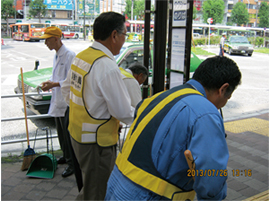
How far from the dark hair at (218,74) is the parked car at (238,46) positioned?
85.6 feet

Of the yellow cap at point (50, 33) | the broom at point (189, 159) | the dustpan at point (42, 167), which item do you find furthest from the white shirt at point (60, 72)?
the broom at point (189, 159)

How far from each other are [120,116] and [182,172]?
998 millimetres

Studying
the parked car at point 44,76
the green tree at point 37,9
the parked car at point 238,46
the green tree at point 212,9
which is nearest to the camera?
the parked car at point 44,76

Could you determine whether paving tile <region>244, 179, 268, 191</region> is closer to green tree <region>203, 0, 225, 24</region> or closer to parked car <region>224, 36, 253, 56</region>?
parked car <region>224, 36, 253, 56</region>

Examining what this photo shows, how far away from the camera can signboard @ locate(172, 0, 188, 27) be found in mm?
3682

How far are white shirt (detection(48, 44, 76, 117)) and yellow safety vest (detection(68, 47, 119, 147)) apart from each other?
1488mm

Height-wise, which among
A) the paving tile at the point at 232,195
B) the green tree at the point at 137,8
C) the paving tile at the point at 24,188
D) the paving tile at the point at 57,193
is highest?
the green tree at the point at 137,8

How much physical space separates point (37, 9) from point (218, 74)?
164ft

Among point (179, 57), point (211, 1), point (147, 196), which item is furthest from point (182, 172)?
point (211, 1)

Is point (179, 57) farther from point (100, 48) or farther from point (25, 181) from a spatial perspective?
point (25, 181)

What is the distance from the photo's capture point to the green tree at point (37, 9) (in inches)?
1763

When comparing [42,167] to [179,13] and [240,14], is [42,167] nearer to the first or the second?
[179,13]

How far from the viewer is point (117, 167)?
1585 mm

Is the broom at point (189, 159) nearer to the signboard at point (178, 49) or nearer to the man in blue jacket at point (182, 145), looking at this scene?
the man in blue jacket at point (182, 145)
